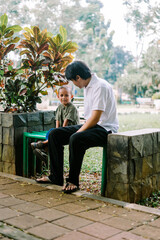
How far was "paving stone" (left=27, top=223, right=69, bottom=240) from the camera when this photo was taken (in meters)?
1.98

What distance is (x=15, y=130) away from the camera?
367cm

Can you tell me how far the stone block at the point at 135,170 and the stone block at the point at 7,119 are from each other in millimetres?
1586

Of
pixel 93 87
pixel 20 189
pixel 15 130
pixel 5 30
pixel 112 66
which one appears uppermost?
pixel 112 66

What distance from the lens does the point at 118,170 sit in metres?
2.73

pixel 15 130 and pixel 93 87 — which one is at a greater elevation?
pixel 93 87

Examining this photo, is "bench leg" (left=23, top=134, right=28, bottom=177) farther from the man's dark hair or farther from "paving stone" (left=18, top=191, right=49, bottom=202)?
the man's dark hair

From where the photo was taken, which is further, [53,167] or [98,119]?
[53,167]

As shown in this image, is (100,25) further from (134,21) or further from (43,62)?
(43,62)

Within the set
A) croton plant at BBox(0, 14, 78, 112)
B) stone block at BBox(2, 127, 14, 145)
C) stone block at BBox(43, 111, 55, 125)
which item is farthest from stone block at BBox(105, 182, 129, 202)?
croton plant at BBox(0, 14, 78, 112)

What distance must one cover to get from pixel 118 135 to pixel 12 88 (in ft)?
5.80

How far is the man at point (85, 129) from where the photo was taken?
2.91 metres

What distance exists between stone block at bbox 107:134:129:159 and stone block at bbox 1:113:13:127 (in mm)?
1357

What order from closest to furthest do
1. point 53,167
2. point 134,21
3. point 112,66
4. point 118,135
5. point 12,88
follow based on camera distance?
point 118,135, point 53,167, point 12,88, point 134,21, point 112,66

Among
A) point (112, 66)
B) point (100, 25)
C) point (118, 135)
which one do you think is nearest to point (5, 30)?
point (118, 135)
